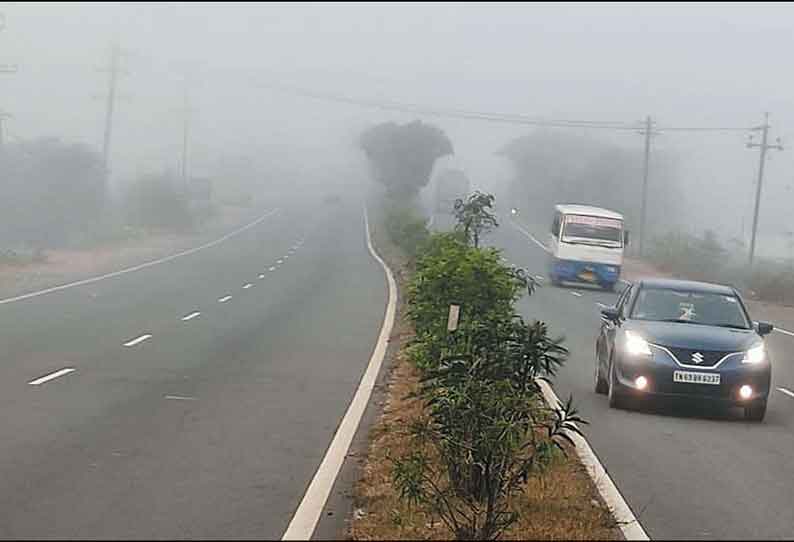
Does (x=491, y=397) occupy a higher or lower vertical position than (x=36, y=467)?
higher

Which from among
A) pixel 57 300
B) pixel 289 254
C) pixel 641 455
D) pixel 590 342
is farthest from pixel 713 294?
pixel 289 254

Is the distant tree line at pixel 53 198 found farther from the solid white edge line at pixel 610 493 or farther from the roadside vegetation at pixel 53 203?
the solid white edge line at pixel 610 493

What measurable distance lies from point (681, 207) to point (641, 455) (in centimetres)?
5339

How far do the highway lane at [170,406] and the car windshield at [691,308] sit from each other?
365cm

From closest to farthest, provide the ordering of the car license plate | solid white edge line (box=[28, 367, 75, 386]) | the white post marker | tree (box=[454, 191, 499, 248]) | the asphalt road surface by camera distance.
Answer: the asphalt road surface
the car license plate
solid white edge line (box=[28, 367, 75, 386])
the white post marker
tree (box=[454, 191, 499, 248])

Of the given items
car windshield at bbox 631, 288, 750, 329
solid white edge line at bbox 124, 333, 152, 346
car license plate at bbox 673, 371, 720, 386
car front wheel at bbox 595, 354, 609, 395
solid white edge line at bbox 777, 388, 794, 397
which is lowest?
solid white edge line at bbox 124, 333, 152, 346

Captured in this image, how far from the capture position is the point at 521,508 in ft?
28.6

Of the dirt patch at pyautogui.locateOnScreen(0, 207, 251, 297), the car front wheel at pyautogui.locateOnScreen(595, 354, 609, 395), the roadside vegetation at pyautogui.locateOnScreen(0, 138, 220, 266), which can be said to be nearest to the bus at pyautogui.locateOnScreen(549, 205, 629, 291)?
the dirt patch at pyautogui.locateOnScreen(0, 207, 251, 297)

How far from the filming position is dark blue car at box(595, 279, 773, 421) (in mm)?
14812

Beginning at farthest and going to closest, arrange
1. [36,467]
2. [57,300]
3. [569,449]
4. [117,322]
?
1. [57,300]
2. [117,322]
3. [569,449]
4. [36,467]

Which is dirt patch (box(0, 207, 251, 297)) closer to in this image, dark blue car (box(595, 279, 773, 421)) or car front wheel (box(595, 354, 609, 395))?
car front wheel (box(595, 354, 609, 395))

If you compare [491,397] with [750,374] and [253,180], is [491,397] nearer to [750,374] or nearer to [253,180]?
[750,374]

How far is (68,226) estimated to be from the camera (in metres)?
57.7

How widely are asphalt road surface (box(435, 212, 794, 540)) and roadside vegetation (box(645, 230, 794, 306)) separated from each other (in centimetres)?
2314
